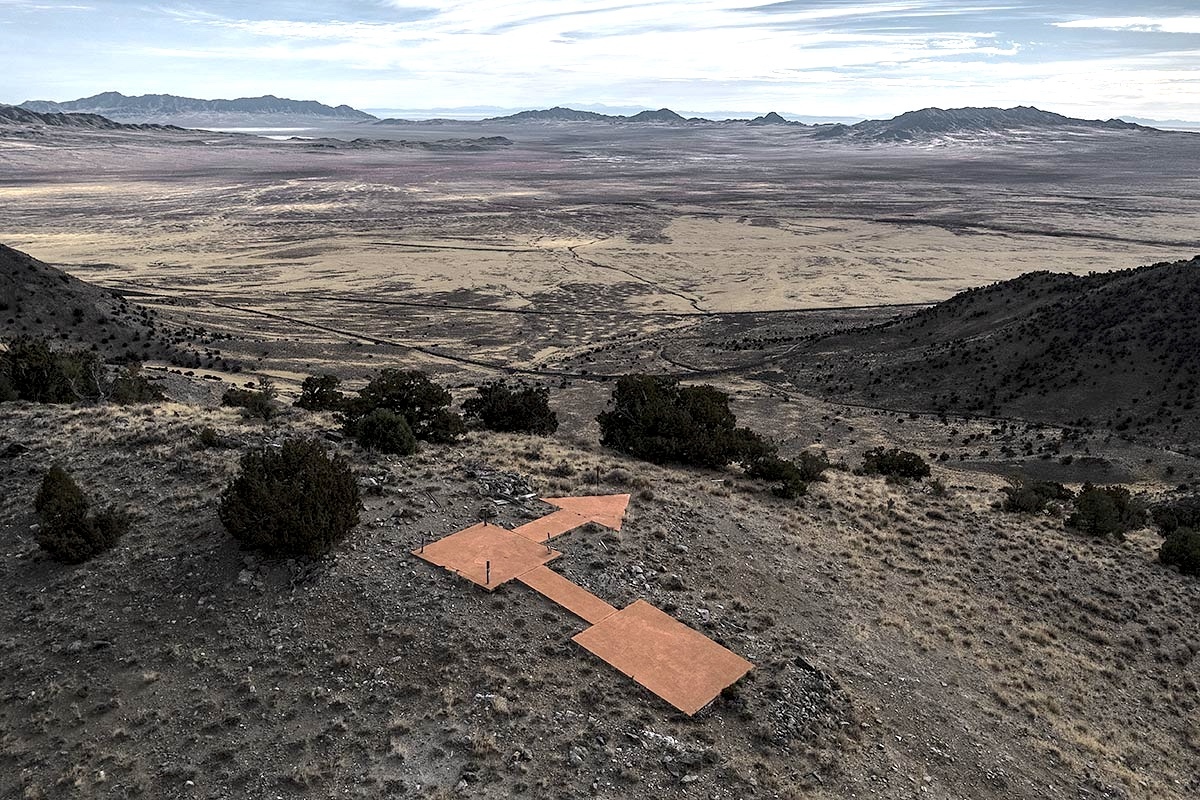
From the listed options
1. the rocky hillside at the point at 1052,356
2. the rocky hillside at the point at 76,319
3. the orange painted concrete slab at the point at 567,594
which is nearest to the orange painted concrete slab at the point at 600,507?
the orange painted concrete slab at the point at 567,594

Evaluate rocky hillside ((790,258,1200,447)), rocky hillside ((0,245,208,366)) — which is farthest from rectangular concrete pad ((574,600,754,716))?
rocky hillside ((0,245,208,366))

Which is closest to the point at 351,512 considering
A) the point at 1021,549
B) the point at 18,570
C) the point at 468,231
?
the point at 18,570

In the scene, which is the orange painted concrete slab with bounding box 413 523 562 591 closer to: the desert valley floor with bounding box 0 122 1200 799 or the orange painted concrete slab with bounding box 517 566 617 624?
the orange painted concrete slab with bounding box 517 566 617 624

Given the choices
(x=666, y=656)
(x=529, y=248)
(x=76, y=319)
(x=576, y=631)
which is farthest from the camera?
(x=529, y=248)

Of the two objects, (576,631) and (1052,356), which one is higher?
(576,631)

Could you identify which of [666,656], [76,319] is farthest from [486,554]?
[76,319]

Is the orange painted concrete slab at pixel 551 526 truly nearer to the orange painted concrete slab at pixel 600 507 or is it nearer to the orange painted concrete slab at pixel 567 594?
the orange painted concrete slab at pixel 600 507

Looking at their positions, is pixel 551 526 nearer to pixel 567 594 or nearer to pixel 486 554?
pixel 486 554
